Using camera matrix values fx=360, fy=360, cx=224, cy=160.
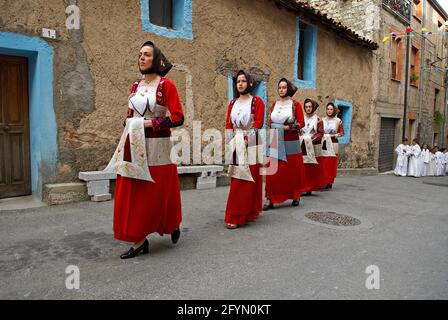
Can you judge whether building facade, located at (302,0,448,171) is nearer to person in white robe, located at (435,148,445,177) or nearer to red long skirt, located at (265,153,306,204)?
person in white robe, located at (435,148,445,177)

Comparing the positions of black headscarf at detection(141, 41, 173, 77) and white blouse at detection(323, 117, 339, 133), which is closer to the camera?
black headscarf at detection(141, 41, 173, 77)

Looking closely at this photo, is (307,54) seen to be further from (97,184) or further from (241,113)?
(97,184)

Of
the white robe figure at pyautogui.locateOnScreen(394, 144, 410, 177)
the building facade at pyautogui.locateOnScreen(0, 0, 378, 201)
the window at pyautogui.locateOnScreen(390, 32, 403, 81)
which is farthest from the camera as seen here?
the window at pyautogui.locateOnScreen(390, 32, 403, 81)

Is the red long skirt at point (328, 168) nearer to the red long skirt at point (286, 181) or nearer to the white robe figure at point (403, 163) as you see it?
the red long skirt at point (286, 181)

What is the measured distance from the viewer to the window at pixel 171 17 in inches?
274

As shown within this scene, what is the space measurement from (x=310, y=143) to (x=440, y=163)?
38.5 feet

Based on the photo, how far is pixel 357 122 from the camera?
44.0ft

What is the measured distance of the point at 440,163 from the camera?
1588 centimetres

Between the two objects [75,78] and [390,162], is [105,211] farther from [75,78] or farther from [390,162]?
[390,162]

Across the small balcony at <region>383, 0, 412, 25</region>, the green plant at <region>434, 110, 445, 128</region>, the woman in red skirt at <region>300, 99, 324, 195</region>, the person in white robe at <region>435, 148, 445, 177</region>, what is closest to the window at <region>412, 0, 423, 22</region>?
the small balcony at <region>383, 0, 412, 25</region>

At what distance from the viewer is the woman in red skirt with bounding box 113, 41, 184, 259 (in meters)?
3.29

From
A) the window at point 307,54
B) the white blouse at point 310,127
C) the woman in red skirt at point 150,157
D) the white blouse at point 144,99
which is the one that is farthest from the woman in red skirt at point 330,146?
the white blouse at point 144,99

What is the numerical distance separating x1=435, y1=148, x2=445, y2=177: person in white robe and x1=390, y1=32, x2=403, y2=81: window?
3809mm

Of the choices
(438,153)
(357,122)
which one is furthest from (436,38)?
(357,122)
